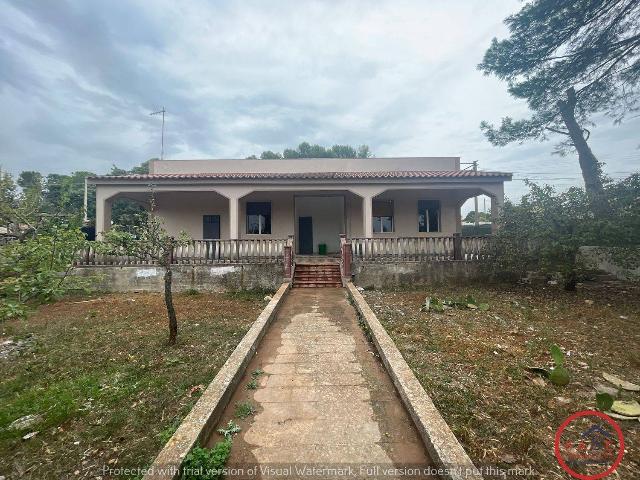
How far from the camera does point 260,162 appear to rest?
51.3 ft

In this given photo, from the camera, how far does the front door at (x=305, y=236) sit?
14.8 metres

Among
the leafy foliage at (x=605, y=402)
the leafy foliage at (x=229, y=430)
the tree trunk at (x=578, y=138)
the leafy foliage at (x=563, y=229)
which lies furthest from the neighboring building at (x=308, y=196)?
the leafy foliage at (x=229, y=430)

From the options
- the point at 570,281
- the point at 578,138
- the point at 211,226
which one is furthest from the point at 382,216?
the point at 578,138

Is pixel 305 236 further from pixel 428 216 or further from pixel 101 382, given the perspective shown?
pixel 101 382

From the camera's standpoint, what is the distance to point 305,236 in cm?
1485

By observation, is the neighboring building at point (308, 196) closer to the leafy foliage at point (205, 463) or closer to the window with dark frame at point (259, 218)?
the window with dark frame at point (259, 218)

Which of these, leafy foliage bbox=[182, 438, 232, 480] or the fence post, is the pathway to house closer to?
leafy foliage bbox=[182, 438, 232, 480]

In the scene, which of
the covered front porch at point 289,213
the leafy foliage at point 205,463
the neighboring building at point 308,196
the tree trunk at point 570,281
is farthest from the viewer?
the covered front porch at point 289,213

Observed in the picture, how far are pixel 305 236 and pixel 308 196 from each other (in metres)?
2.08

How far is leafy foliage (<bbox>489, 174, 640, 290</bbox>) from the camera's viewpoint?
23.2 feet

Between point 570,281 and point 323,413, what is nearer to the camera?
point 323,413

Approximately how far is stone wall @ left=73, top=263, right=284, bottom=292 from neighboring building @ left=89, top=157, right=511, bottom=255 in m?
1.75

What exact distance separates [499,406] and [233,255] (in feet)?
29.4

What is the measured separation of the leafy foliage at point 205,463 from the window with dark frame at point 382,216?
12.2 meters
